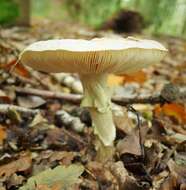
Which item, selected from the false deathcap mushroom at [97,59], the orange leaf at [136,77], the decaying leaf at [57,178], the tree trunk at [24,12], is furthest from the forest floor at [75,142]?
the tree trunk at [24,12]

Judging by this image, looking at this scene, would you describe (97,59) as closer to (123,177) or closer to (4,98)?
(123,177)

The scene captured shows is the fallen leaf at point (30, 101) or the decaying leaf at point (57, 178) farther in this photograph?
the fallen leaf at point (30, 101)

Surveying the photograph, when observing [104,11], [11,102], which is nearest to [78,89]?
[11,102]

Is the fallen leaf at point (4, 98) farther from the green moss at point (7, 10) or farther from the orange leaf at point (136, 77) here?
the green moss at point (7, 10)

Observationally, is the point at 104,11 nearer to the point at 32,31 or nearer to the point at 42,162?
the point at 32,31

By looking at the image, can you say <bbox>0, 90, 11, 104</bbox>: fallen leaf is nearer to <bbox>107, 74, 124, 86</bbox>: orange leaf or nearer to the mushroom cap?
the mushroom cap
